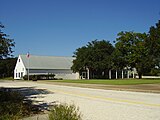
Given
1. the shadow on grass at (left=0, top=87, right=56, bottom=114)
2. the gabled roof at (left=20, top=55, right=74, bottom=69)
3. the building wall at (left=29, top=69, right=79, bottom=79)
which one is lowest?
the shadow on grass at (left=0, top=87, right=56, bottom=114)

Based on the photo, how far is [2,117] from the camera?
324 inches

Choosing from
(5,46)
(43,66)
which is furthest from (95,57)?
(5,46)

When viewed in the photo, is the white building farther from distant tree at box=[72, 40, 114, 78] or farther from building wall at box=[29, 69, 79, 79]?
distant tree at box=[72, 40, 114, 78]

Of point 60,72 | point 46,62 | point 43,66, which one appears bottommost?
point 60,72

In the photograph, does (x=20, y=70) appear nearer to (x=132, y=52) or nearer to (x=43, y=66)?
(x=43, y=66)

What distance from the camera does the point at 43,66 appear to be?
7300 centimetres

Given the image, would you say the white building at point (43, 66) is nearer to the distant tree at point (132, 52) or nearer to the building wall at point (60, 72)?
the building wall at point (60, 72)

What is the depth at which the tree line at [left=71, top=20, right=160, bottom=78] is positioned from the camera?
69.1 m

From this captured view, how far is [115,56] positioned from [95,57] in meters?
5.23

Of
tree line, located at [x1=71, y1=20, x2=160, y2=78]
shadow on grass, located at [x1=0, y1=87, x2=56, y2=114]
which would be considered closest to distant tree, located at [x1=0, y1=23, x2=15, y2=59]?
shadow on grass, located at [x1=0, y1=87, x2=56, y2=114]

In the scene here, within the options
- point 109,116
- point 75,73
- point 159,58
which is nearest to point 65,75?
Result: point 75,73

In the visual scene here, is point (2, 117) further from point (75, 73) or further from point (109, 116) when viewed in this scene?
point (75, 73)

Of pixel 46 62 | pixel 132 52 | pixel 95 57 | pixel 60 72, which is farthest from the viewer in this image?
pixel 46 62

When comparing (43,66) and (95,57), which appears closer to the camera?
(95,57)
